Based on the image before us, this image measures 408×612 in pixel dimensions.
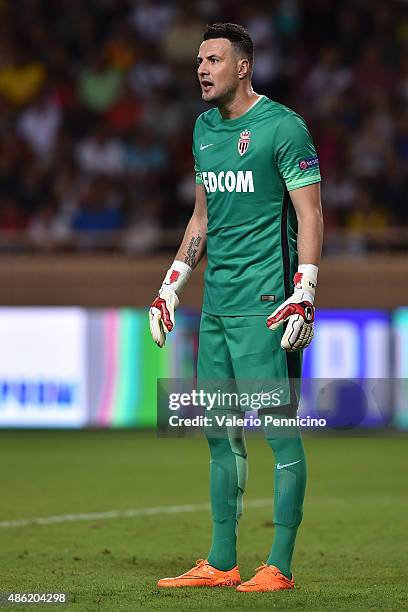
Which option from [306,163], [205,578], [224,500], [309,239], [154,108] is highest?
[154,108]

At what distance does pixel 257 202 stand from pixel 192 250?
50 centimetres

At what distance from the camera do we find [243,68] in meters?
5.90

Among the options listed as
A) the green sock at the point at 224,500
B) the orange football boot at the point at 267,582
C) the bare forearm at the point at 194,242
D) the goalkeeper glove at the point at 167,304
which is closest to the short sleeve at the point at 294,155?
the bare forearm at the point at 194,242

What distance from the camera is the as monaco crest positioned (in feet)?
19.0

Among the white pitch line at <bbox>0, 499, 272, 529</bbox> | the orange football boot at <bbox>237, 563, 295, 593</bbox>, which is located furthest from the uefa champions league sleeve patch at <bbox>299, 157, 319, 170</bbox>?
the white pitch line at <bbox>0, 499, 272, 529</bbox>

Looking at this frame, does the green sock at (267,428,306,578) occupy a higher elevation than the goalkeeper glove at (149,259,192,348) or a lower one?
lower

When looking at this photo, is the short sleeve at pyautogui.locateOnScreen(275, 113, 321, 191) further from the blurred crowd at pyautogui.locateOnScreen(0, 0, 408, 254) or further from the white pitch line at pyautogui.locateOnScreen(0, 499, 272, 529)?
the blurred crowd at pyautogui.locateOnScreen(0, 0, 408, 254)

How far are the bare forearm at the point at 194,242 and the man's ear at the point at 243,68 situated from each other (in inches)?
26.2

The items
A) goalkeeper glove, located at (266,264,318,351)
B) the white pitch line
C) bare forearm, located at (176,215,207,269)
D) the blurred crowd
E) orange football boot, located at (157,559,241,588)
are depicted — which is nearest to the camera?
goalkeeper glove, located at (266,264,318,351)

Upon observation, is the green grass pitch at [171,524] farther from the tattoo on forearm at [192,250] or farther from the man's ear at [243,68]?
the man's ear at [243,68]

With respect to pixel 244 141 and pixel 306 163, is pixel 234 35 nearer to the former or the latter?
pixel 244 141

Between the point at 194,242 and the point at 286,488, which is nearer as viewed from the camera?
the point at 286,488

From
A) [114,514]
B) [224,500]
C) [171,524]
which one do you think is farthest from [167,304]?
A: [114,514]

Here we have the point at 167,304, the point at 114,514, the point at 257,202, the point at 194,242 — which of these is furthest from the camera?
the point at 114,514
